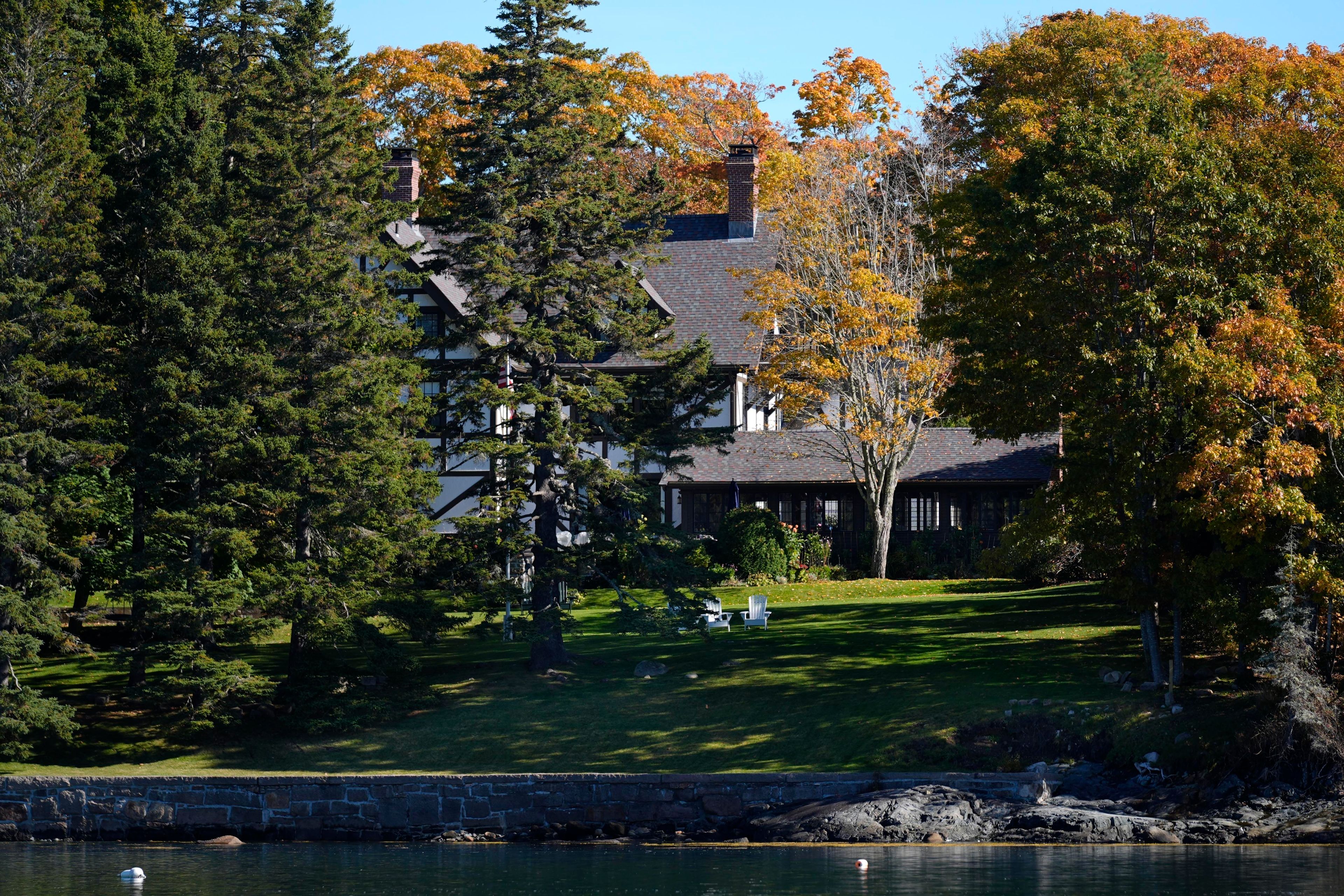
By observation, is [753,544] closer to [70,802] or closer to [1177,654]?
[1177,654]

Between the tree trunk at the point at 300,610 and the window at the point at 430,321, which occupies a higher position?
the window at the point at 430,321

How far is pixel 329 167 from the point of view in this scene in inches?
1186

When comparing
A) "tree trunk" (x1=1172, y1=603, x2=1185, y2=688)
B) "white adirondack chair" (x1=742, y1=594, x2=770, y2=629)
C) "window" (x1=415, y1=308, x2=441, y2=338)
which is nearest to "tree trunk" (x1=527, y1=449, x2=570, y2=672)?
"white adirondack chair" (x1=742, y1=594, x2=770, y2=629)

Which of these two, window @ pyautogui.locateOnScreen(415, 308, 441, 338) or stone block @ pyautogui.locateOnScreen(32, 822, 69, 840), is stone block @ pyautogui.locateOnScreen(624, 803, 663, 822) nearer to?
stone block @ pyautogui.locateOnScreen(32, 822, 69, 840)

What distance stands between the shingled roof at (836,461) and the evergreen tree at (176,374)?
16477mm

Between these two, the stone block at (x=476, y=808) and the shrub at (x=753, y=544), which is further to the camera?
the shrub at (x=753, y=544)

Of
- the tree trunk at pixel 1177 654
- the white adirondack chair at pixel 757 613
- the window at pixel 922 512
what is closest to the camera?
the tree trunk at pixel 1177 654

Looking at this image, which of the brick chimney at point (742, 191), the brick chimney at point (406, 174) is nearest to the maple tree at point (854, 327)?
the brick chimney at point (742, 191)

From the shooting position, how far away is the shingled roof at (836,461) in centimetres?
4375

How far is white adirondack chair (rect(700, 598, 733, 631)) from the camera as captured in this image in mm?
29469

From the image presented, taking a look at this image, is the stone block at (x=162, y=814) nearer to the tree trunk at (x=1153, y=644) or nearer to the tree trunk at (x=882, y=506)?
the tree trunk at (x=1153, y=644)

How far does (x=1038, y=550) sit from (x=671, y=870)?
1842 centimetres

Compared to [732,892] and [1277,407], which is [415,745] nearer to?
[732,892]

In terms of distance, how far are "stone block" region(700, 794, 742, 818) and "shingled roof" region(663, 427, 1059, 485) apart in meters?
20.0
